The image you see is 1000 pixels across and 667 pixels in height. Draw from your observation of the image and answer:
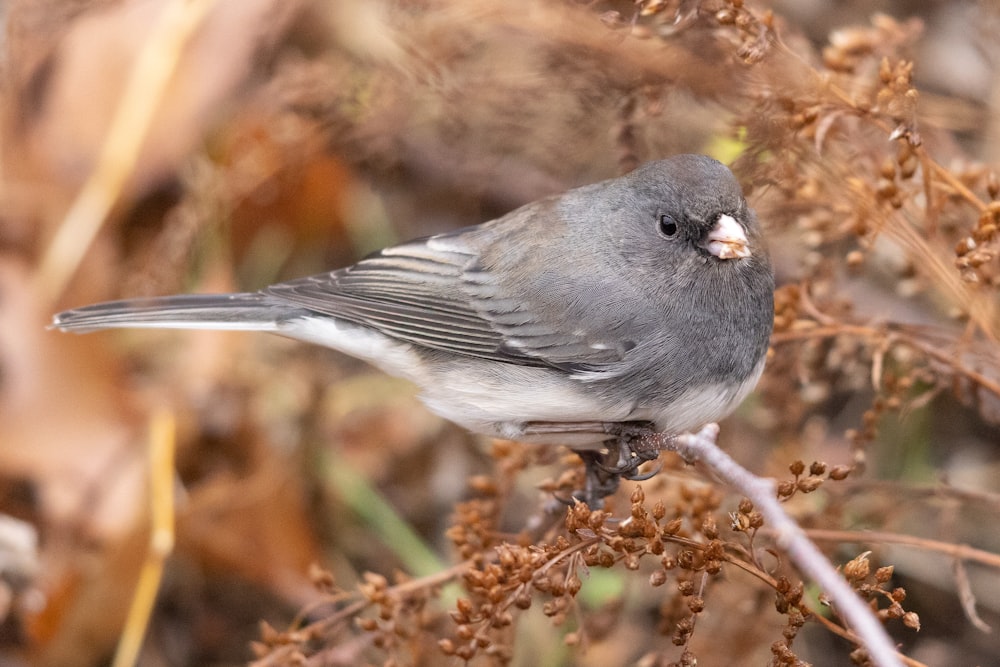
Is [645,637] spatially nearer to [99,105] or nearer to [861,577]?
[861,577]

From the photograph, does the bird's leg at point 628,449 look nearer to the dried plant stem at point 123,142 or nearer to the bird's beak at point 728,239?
the bird's beak at point 728,239

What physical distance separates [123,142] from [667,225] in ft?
7.20

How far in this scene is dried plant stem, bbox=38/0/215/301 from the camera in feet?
10.8

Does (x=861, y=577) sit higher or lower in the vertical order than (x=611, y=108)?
lower

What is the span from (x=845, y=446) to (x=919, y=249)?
1.37 metres

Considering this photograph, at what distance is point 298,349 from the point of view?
372 cm

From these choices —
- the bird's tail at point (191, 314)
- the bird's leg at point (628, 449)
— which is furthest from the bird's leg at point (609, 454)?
the bird's tail at point (191, 314)

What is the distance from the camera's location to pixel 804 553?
122cm

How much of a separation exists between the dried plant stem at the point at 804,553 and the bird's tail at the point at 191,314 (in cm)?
120

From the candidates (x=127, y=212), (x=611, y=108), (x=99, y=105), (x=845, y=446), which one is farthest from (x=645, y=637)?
(x=99, y=105)

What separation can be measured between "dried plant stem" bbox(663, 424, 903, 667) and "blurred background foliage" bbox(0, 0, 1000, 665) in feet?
0.59

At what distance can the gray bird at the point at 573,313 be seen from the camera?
77.8 inches

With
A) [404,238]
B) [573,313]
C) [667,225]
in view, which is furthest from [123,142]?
[667,225]

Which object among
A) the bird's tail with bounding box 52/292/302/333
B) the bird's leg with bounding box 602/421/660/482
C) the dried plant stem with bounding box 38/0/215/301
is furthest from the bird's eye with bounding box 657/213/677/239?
the dried plant stem with bounding box 38/0/215/301
